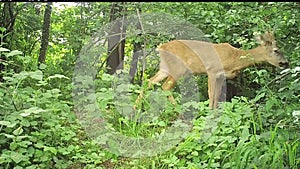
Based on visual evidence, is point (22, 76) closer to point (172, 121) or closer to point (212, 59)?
point (172, 121)

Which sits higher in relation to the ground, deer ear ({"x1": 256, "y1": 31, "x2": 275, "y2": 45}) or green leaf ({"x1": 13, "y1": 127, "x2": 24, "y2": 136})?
deer ear ({"x1": 256, "y1": 31, "x2": 275, "y2": 45})

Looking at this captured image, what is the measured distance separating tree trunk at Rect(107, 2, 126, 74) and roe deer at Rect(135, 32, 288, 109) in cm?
59

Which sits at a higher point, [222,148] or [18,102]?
[18,102]

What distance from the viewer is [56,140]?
324 centimetres

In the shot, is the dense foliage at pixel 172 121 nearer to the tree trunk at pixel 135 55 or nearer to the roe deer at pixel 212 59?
the roe deer at pixel 212 59

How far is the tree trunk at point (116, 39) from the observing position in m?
5.03

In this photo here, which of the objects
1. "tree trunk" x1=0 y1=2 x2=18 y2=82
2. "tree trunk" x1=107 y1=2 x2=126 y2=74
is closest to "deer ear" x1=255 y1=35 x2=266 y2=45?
"tree trunk" x1=107 y1=2 x2=126 y2=74

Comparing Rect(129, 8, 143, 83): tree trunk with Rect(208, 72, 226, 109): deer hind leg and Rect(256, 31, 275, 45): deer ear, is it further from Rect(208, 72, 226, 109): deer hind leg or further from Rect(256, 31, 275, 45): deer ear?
Rect(256, 31, 275, 45): deer ear

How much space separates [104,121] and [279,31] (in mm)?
1802

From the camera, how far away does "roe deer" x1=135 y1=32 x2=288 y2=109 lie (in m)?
4.16

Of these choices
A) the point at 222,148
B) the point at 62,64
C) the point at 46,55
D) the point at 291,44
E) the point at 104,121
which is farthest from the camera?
the point at 46,55

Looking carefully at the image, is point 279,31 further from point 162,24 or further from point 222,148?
point 222,148

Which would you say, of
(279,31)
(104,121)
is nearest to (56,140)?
(104,121)

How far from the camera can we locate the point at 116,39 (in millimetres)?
5410
